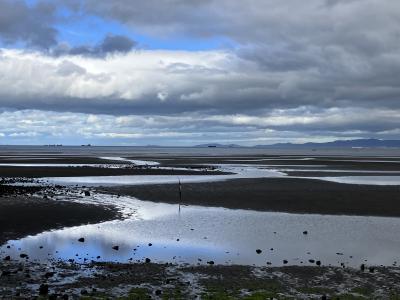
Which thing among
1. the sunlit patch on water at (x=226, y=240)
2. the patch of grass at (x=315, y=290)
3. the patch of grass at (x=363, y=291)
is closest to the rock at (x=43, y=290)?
the sunlit patch on water at (x=226, y=240)

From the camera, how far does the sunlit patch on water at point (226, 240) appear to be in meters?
20.0

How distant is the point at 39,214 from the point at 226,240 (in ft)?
39.6

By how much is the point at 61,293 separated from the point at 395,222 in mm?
A: 21410

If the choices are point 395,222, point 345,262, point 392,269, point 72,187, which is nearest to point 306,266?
point 345,262

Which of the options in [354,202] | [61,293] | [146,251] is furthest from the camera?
[354,202]

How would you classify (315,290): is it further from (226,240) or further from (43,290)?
(226,240)

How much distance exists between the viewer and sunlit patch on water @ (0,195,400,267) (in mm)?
19953

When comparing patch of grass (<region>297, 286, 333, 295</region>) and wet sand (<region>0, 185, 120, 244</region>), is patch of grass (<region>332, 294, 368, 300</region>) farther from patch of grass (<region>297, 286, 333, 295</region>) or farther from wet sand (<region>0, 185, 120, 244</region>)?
wet sand (<region>0, 185, 120, 244</region>)

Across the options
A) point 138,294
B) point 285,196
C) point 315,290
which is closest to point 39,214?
point 138,294

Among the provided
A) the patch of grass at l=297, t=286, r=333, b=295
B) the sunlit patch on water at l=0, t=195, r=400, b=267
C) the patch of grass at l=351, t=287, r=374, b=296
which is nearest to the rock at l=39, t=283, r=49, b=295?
the sunlit patch on water at l=0, t=195, r=400, b=267

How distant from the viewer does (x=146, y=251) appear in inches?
823

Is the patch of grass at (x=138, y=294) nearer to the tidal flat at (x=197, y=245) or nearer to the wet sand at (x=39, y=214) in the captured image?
the tidal flat at (x=197, y=245)

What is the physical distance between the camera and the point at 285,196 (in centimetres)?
4144

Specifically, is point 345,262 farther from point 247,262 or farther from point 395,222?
point 395,222
